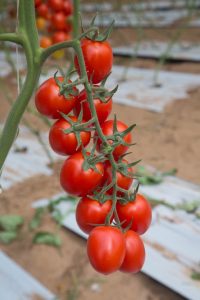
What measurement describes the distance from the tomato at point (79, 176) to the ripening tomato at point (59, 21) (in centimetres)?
111

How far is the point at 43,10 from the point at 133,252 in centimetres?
123

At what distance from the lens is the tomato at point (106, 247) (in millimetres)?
567

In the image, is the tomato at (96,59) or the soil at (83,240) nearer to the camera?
the tomato at (96,59)

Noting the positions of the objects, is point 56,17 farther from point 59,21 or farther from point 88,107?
point 88,107

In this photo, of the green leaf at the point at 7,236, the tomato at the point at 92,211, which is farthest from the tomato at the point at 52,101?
the green leaf at the point at 7,236

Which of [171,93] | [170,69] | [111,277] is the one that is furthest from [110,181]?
[170,69]

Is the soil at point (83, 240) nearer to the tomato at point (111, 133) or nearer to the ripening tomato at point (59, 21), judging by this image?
the ripening tomato at point (59, 21)

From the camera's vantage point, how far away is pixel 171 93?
119 inches

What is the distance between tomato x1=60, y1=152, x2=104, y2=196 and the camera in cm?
58

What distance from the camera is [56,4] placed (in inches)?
63.2

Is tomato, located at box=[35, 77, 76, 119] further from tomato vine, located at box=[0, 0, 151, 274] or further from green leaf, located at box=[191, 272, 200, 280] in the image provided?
green leaf, located at box=[191, 272, 200, 280]

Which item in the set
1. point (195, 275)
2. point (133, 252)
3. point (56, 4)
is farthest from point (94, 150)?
point (56, 4)

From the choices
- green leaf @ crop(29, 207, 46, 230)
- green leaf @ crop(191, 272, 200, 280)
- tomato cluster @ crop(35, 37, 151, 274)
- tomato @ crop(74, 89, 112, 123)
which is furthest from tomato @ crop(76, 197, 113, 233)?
green leaf @ crop(29, 207, 46, 230)

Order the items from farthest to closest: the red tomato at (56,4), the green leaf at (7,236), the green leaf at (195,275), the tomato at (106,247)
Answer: the green leaf at (7,236), the red tomato at (56,4), the green leaf at (195,275), the tomato at (106,247)
